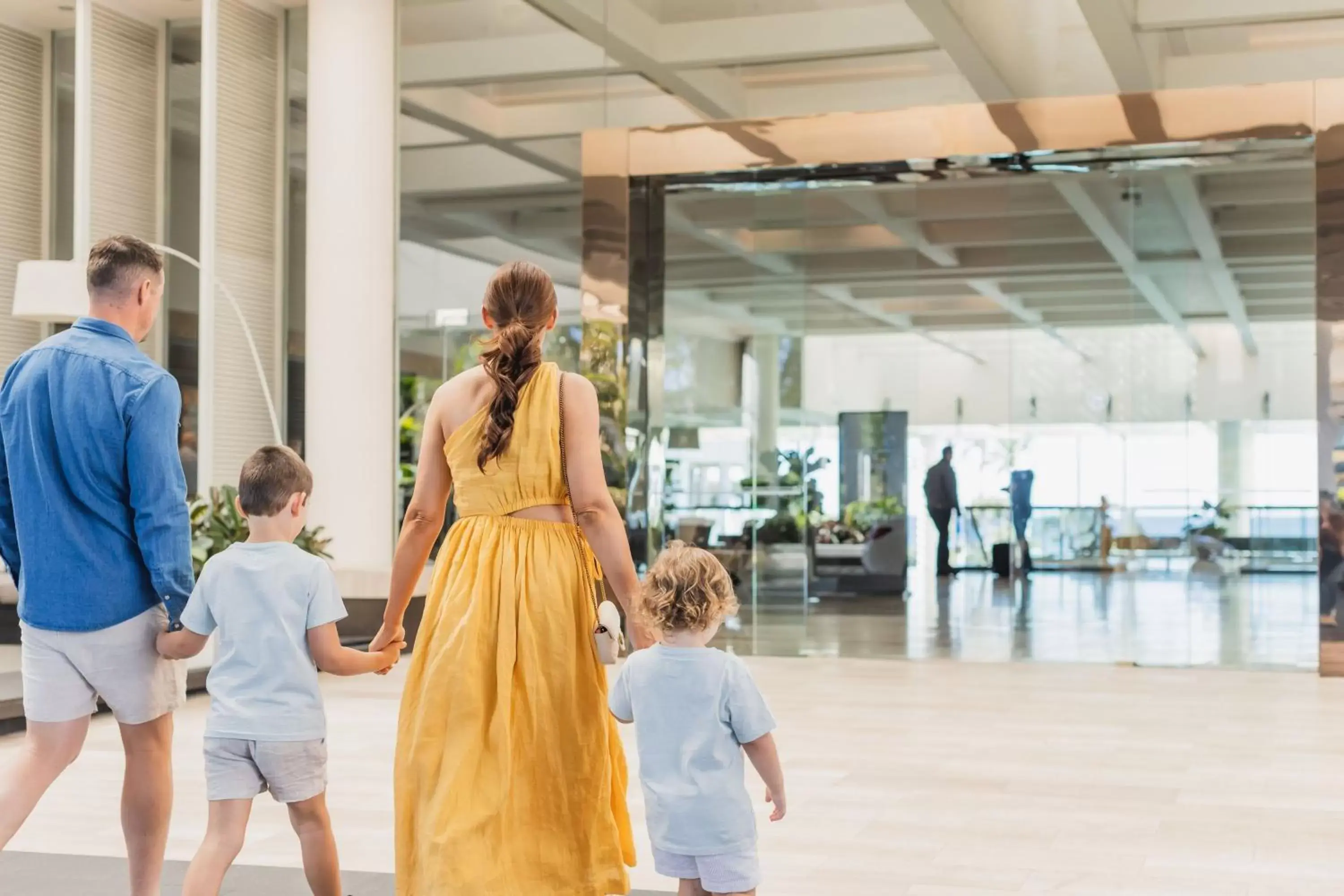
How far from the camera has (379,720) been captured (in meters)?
6.88

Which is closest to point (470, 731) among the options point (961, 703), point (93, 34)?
point (961, 703)

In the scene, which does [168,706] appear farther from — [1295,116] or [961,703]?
[1295,116]

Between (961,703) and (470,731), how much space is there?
16.1 ft

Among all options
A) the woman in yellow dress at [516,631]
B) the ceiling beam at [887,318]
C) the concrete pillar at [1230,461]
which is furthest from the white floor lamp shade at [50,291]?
the concrete pillar at [1230,461]

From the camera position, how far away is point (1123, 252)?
10383 millimetres

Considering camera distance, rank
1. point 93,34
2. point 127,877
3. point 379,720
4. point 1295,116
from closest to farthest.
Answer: point 127,877
point 379,720
point 1295,116
point 93,34

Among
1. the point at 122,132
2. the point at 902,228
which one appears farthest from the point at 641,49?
the point at 122,132

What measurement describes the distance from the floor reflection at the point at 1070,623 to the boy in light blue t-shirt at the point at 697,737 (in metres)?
7.18

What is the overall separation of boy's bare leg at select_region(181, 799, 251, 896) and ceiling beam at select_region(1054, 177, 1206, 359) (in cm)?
828

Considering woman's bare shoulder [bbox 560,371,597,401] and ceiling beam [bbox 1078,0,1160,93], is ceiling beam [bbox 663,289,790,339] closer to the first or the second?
ceiling beam [bbox 1078,0,1160,93]

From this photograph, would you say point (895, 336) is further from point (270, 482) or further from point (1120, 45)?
point (270, 482)

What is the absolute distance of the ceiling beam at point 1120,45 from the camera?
901cm

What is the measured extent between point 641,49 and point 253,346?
3.27 meters

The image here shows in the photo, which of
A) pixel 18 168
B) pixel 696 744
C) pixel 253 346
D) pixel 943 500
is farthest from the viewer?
pixel 943 500
